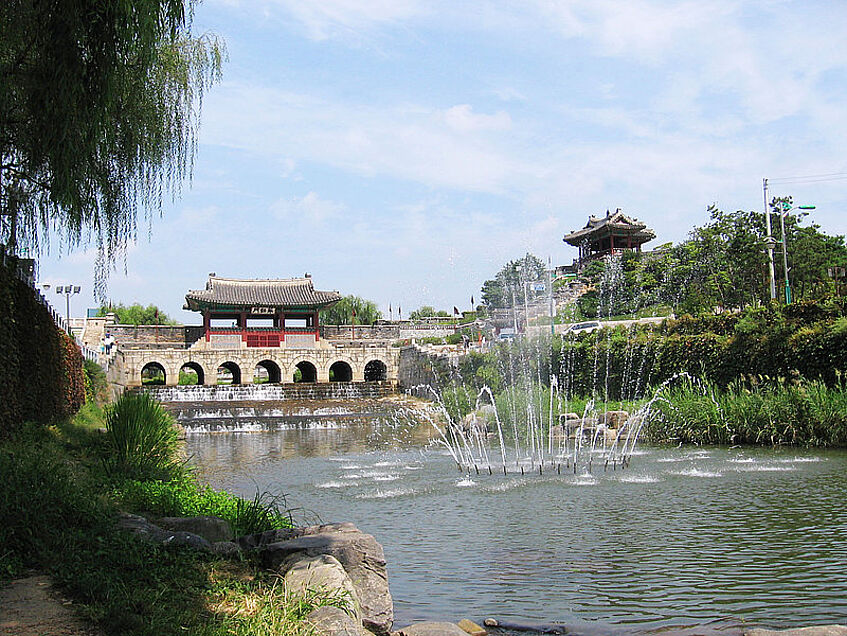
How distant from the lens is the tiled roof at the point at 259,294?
39031 millimetres

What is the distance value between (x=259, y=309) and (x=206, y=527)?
35699 mm

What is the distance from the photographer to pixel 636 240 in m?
47.2

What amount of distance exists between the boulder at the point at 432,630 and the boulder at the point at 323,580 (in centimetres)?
34

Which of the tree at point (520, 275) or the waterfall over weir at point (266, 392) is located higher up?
the tree at point (520, 275)

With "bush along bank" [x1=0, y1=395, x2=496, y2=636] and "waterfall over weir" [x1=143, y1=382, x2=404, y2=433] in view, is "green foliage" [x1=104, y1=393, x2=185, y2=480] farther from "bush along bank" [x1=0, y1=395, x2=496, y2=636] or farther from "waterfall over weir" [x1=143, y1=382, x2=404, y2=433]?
"waterfall over weir" [x1=143, y1=382, x2=404, y2=433]

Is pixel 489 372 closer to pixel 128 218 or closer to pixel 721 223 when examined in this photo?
pixel 721 223

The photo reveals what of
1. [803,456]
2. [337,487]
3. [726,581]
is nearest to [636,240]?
[803,456]

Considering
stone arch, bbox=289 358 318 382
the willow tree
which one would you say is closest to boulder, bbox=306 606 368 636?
the willow tree

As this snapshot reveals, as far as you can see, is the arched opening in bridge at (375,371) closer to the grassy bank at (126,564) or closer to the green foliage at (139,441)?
the green foliage at (139,441)

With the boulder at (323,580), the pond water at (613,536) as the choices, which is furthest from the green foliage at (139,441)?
the boulder at (323,580)

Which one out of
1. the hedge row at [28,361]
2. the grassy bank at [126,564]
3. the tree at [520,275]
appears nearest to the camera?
the grassy bank at [126,564]

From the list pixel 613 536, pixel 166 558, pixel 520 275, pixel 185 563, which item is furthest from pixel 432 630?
pixel 520 275

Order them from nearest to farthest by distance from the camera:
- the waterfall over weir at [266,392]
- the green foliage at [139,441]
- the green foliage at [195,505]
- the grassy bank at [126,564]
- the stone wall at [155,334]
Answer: the grassy bank at [126,564]
the green foliage at [195,505]
the green foliage at [139,441]
the waterfall over weir at [266,392]
the stone wall at [155,334]

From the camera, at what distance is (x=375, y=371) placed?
138 ft
